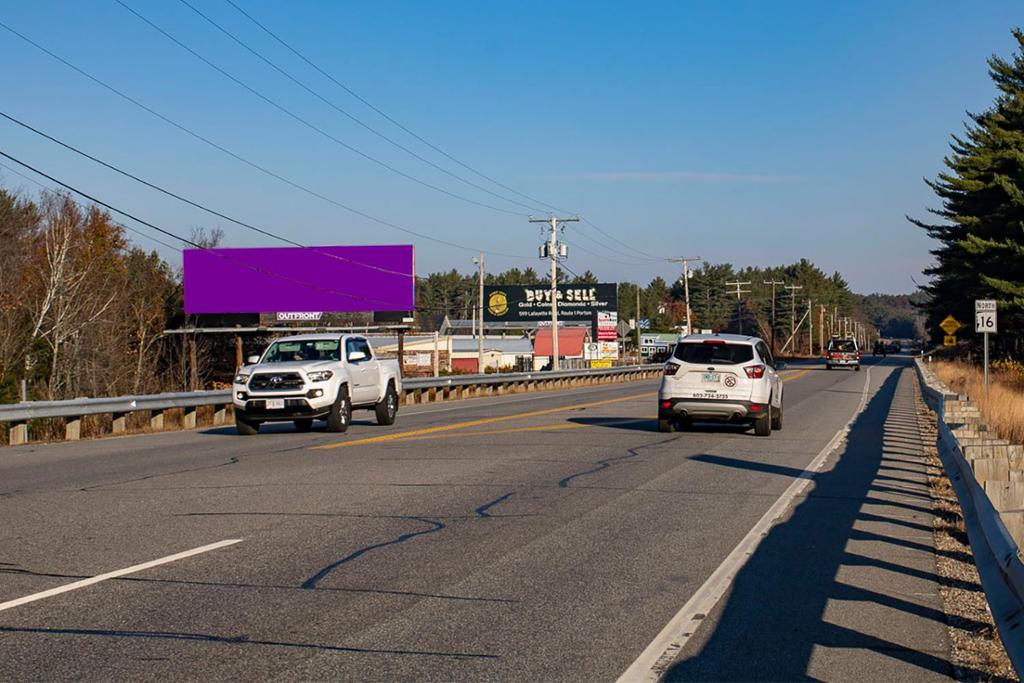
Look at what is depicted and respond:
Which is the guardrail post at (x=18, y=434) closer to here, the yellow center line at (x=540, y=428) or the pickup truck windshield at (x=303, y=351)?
the pickup truck windshield at (x=303, y=351)

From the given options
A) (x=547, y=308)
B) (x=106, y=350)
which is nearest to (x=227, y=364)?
(x=106, y=350)

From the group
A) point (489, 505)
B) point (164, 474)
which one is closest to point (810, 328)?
point (164, 474)

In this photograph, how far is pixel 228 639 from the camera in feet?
21.7

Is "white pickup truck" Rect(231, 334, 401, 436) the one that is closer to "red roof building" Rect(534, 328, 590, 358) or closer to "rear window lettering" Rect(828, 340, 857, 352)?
→ "rear window lettering" Rect(828, 340, 857, 352)

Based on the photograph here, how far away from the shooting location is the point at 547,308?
11006 centimetres

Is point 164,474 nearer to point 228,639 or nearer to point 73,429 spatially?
point 73,429

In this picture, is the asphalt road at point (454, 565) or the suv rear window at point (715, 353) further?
the suv rear window at point (715, 353)

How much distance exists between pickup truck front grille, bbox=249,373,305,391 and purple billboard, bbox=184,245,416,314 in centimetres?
4386

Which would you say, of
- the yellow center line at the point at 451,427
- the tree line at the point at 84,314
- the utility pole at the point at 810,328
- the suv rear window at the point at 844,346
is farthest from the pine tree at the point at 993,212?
the utility pole at the point at 810,328

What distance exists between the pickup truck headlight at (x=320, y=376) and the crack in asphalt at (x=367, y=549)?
10091mm

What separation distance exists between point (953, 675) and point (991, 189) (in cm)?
5210

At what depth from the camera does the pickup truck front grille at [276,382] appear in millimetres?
20750

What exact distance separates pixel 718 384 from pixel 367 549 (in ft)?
41.2

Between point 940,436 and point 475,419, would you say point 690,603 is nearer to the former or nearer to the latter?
point 940,436
